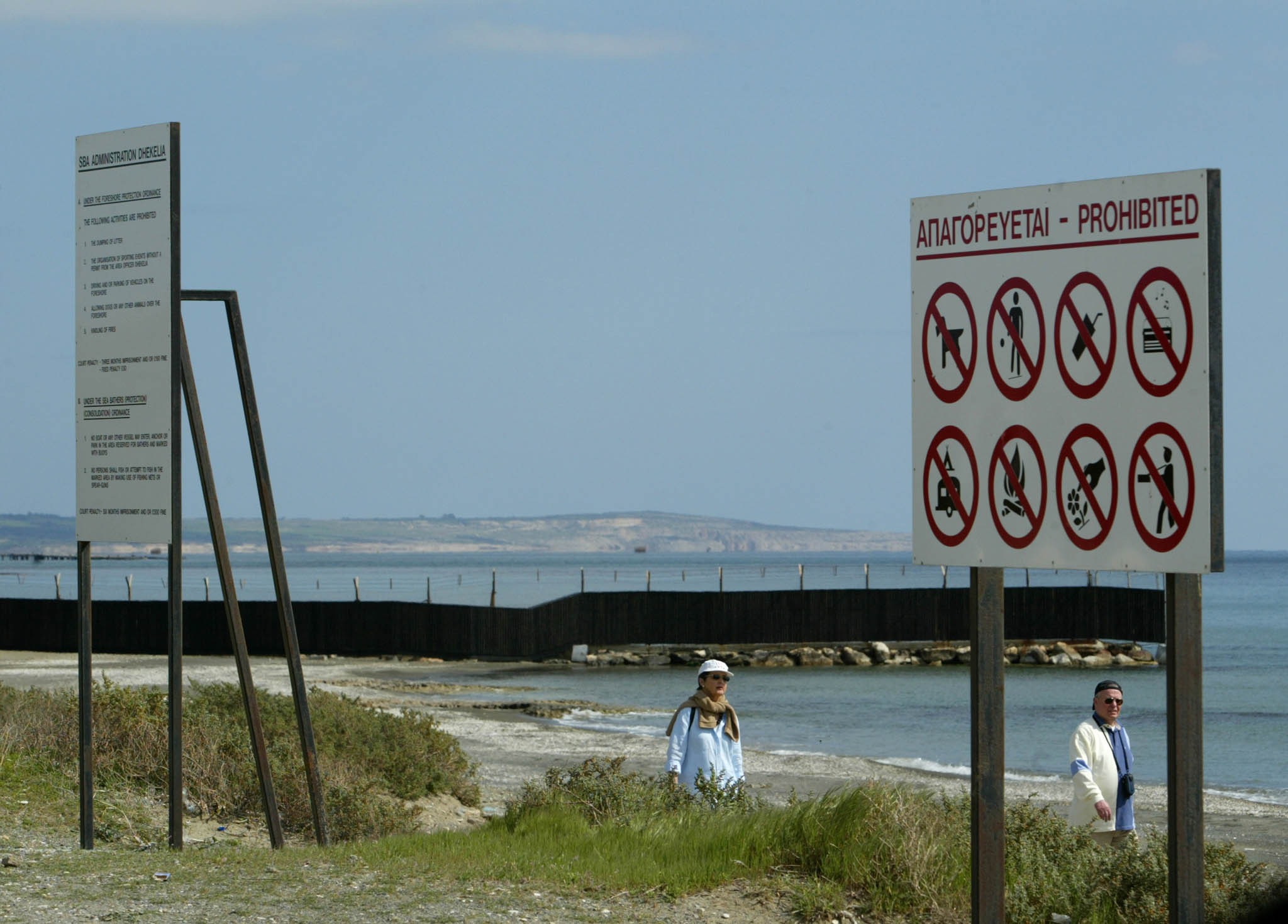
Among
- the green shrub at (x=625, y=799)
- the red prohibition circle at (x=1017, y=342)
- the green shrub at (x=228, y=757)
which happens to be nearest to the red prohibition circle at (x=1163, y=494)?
the red prohibition circle at (x=1017, y=342)

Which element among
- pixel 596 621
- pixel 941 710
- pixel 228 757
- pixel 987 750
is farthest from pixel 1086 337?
pixel 596 621

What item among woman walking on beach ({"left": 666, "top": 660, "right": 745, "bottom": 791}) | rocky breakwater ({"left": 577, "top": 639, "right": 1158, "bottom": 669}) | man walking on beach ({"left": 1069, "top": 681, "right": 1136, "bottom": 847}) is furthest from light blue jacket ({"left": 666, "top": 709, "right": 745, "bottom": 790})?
rocky breakwater ({"left": 577, "top": 639, "right": 1158, "bottom": 669})

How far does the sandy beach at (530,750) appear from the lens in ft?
54.0

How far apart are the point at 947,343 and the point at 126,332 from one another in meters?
5.33

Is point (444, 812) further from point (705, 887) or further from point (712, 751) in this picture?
point (705, 887)

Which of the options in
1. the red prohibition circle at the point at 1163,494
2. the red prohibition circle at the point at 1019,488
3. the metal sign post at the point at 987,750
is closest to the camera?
the red prohibition circle at the point at 1163,494

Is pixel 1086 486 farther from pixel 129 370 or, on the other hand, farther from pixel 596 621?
pixel 596 621

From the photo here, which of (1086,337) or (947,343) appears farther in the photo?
(947,343)

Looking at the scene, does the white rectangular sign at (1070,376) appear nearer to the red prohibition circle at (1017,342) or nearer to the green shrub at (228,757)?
the red prohibition circle at (1017,342)

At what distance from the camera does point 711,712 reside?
9.14 metres

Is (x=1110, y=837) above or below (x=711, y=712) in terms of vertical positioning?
below

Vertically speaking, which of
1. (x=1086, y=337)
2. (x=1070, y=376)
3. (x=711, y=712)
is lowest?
(x=711, y=712)

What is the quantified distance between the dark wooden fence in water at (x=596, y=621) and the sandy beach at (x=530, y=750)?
87.2 inches

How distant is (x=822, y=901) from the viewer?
6.49 m
